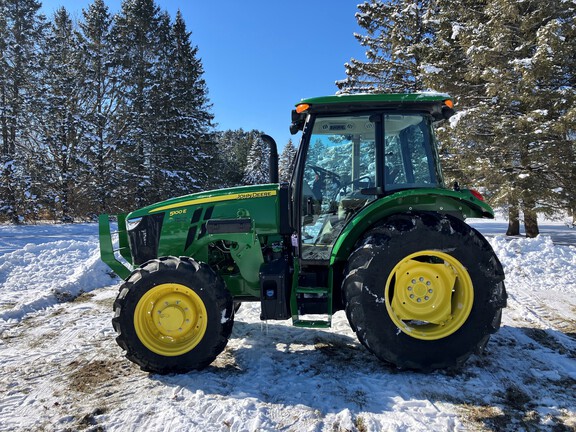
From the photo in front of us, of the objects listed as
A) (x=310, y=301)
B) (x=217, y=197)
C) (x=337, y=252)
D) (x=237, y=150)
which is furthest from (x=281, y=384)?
(x=237, y=150)

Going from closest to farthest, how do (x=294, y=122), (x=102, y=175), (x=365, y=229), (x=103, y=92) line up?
(x=365, y=229), (x=294, y=122), (x=102, y=175), (x=103, y=92)

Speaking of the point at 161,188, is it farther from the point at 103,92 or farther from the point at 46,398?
the point at 46,398

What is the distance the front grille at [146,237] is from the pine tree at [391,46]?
44.6ft

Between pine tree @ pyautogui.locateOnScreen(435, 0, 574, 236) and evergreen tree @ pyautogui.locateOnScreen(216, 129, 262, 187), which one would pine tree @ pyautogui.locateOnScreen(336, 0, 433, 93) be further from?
evergreen tree @ pyautogui.locateOnScreen(216, 129, 262, 187)

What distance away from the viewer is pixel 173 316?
3146mm

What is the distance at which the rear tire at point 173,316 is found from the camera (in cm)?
305

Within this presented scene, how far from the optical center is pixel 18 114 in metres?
18.9

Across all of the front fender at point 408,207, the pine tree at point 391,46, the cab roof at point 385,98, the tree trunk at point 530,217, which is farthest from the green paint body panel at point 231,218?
the pine tree at point 391,46

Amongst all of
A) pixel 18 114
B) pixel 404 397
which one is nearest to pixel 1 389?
pixel 404 397

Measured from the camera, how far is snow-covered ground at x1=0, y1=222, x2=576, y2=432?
2.40 metres

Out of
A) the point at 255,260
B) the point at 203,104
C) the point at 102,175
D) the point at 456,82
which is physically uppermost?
the point at 203,104

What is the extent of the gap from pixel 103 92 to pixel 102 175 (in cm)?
561

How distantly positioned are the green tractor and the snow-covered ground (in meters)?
0.25

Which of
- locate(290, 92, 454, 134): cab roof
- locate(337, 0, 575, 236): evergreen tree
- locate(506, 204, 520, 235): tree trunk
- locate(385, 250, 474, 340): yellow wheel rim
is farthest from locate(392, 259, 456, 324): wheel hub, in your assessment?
locate(506, 204, 520, 235): tree trunk
